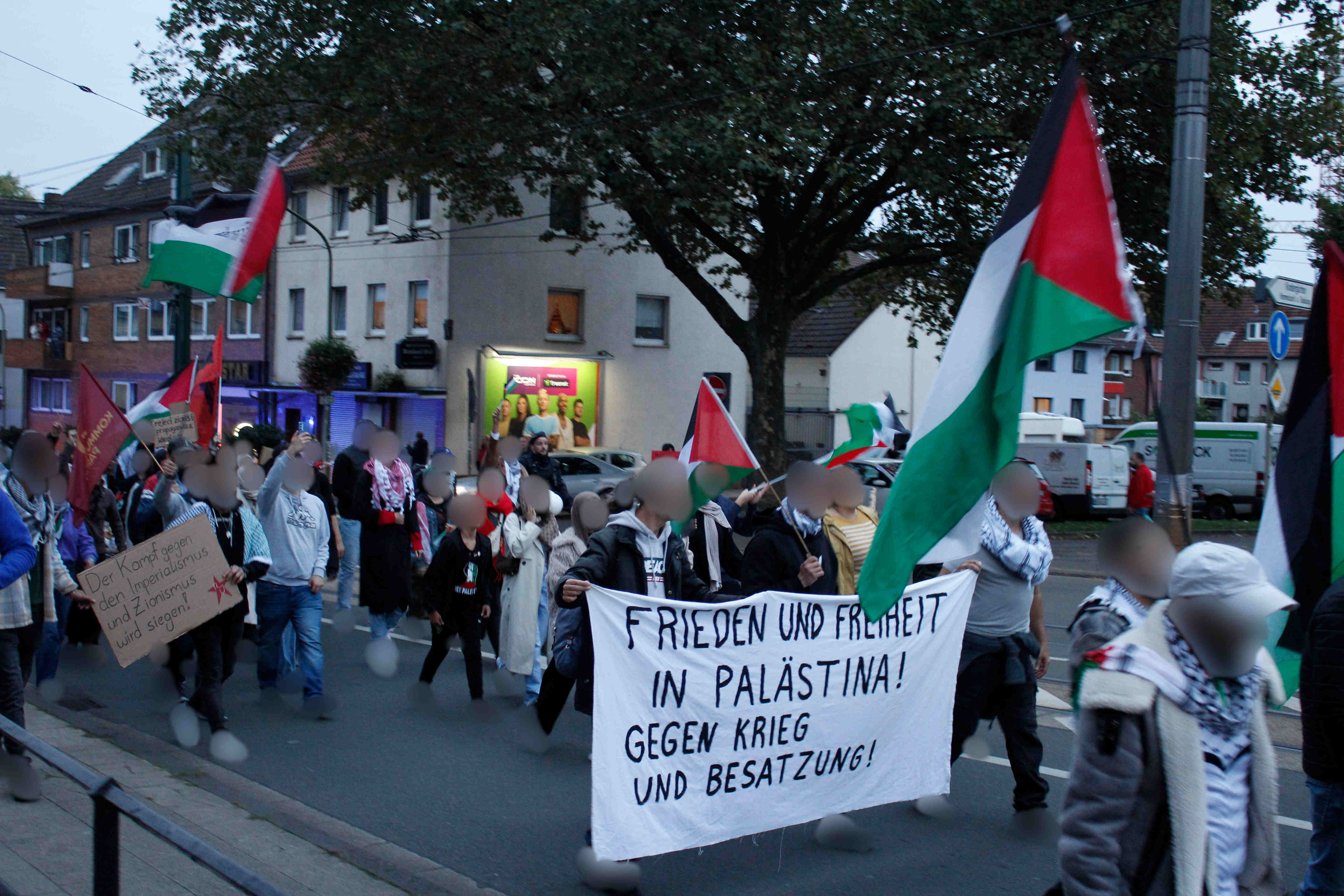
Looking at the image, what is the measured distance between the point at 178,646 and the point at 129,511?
1494mm

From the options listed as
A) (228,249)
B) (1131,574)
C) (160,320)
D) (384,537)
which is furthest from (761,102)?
(160,320)

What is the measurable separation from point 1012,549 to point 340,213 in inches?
1253

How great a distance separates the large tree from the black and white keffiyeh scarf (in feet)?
42.0

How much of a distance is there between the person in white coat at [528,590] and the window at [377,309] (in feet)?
85.1

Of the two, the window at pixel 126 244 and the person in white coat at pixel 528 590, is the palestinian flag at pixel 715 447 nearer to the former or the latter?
the person in white coat at pixel 528 590

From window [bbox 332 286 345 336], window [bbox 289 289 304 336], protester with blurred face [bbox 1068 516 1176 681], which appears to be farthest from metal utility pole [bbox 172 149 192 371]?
window [bbox 289 289 304 336]

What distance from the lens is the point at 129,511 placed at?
9.04 meters

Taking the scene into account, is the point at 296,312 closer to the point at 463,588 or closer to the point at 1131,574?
the point at 463,588

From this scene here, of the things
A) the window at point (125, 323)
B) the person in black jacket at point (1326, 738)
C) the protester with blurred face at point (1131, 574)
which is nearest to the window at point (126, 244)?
the window at point (125, 323)

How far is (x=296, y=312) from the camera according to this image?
3662 cm

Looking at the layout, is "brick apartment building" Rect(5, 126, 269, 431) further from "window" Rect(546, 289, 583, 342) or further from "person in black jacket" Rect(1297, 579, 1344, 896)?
"person in black jacket" Rect(1297, 579, 1344, 896)

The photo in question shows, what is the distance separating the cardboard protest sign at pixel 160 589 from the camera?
271 inches

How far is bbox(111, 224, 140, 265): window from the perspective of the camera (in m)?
44.5

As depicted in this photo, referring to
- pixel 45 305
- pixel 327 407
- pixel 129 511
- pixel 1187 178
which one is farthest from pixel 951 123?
pixel 45 305
